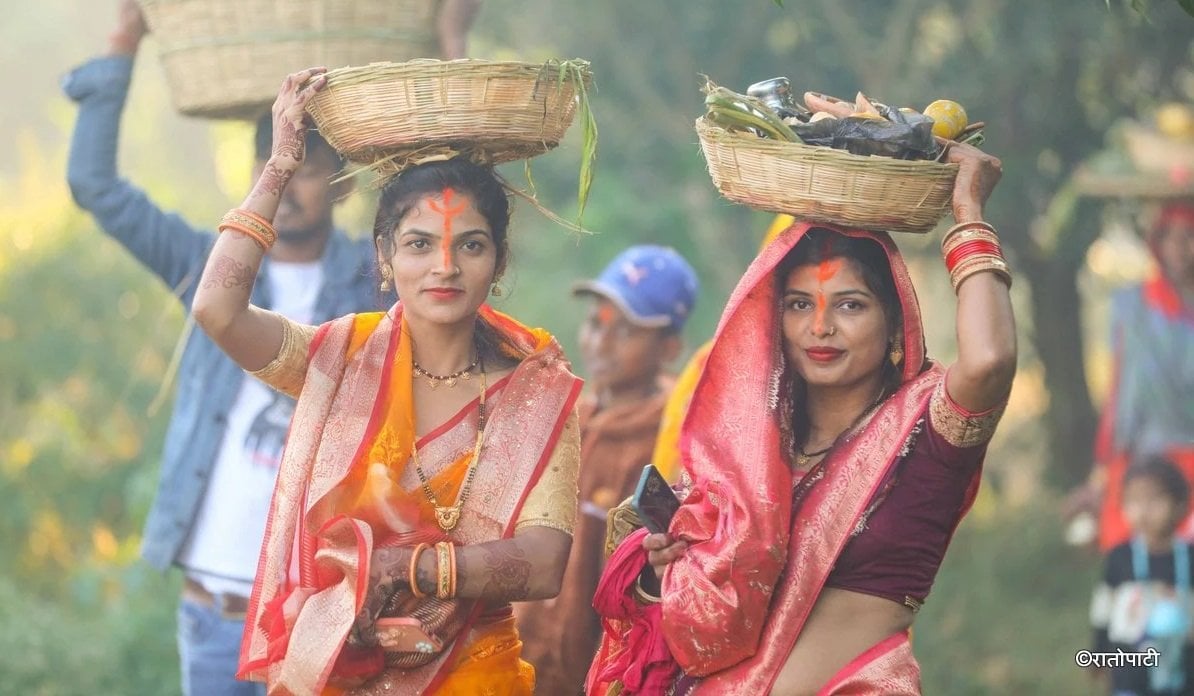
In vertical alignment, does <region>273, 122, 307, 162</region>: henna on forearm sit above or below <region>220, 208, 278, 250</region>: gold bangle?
above

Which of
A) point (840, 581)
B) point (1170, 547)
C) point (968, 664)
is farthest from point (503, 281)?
point (968, 664)

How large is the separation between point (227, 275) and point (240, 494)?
1.97m

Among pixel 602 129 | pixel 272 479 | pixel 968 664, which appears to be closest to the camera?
pixel 272 479

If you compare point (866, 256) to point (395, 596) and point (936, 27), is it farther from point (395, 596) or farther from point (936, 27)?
point (936, 27)

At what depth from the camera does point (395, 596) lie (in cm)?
401

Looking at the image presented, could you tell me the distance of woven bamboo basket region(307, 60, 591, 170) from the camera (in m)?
3.95

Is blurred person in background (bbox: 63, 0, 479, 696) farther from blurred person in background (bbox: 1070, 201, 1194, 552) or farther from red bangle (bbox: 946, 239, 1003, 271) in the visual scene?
blurred person in background (bbox: 1070, 201, 1194, 552)

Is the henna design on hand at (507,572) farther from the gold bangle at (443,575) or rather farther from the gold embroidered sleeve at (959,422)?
the gold embroidered sleeve at (959,422)

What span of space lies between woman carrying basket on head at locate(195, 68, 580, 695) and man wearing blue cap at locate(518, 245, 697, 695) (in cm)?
158

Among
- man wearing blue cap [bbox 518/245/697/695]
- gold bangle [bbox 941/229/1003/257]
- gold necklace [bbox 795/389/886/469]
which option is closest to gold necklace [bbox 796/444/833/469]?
gold necklace [bbox 795/389/886/469]

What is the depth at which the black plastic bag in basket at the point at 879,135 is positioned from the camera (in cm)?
379

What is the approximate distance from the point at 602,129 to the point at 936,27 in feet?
8.11

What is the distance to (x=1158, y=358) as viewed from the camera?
921 centimetres

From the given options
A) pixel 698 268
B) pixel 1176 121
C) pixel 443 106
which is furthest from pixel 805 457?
pixel 1176 121
